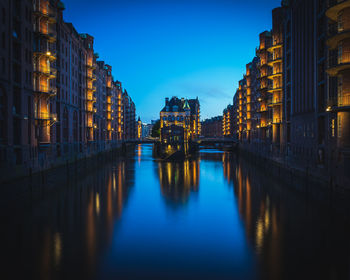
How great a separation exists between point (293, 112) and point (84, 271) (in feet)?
149

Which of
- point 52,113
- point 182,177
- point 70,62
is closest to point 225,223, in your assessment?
point 182,177

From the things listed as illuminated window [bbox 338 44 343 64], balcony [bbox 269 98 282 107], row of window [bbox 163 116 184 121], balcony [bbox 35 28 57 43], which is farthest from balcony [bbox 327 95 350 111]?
row of window [bbox 163 116 184 121]

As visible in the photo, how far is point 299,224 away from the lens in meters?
22.2

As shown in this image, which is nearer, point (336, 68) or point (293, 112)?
point (336, 68)

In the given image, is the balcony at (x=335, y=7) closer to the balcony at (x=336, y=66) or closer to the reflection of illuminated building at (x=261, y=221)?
the balcony at (x=336, y=66)

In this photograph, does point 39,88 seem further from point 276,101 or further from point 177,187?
point 276,101

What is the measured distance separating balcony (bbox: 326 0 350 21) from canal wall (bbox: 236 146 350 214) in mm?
15998

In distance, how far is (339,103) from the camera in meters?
31.2

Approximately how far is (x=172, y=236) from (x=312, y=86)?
32506 millimetres

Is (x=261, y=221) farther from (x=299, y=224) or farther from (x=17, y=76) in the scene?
(x=17, y=76)

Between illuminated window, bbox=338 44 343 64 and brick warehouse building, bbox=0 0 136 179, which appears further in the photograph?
brick warehouse building, bbox=0 0 136 179

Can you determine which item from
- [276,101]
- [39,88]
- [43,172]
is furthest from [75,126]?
[276,101]

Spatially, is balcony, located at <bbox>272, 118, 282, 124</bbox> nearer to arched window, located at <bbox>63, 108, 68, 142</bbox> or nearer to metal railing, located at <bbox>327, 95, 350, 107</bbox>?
metal railing, located at <bbox>327, 95, 350, 107</bbox>

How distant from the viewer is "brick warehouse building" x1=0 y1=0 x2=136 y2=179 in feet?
122
